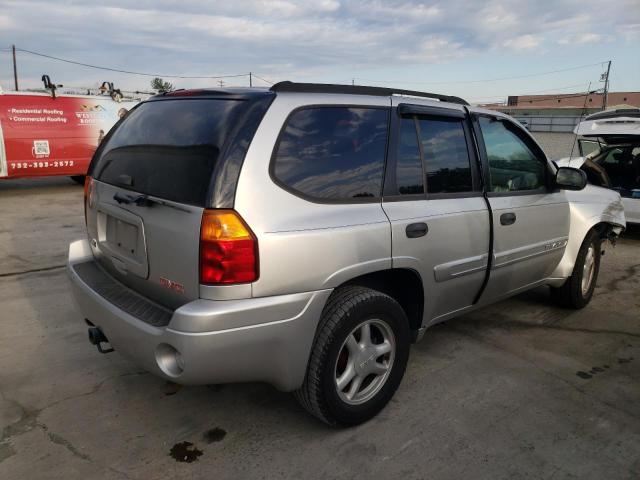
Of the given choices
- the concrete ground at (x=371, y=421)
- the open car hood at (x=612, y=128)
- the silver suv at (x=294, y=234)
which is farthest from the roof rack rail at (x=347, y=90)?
the open car hood at (x=612, y=128)

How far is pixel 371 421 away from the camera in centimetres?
284

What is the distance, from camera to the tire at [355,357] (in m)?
2.51

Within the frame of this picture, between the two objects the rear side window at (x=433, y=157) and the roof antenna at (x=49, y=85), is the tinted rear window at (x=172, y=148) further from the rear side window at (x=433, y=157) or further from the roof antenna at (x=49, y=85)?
the roof antenna at (x=49, y=85)

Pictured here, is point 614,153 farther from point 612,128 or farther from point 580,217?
point 580,217

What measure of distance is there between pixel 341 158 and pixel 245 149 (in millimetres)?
549

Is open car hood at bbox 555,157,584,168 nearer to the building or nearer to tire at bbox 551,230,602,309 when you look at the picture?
the building

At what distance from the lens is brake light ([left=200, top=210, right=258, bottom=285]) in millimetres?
2168

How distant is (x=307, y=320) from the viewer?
239cm

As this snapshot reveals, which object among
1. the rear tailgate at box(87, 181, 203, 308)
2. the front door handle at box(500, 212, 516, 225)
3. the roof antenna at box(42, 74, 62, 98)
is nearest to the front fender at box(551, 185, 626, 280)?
the front door handle at box(500, 212, 516, 225)

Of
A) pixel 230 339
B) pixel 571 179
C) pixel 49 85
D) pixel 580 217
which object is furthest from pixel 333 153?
pixel 49 85

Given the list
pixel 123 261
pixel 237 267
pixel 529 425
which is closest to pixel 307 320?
pixel 237 267

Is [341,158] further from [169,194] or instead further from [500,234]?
[500,234]

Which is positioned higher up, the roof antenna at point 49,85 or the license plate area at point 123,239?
the roof antenna at point 49,85

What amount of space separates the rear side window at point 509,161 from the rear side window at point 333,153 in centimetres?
101
